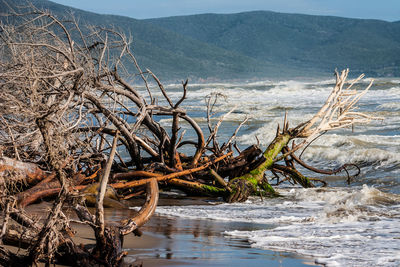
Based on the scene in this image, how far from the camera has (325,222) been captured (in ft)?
19.4

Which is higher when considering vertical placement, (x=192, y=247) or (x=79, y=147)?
(x=79, y=147)

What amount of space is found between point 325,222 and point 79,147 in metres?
2.82

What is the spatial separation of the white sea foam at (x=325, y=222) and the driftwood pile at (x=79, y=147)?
489 mm

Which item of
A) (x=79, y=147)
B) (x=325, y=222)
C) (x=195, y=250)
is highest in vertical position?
(x=79, y=147)

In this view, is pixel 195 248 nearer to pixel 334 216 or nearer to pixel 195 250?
pixel 195 250

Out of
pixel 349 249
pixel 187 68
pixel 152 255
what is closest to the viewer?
pixel 152 255

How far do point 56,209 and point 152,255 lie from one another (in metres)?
1.04

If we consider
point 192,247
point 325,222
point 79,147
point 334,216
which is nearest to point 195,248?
point 192,247

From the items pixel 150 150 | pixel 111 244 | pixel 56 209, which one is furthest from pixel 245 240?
pixel 150 150

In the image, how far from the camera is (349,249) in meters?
4.65

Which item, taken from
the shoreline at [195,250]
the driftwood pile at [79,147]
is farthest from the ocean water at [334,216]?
the driftwood pile at [79,147]

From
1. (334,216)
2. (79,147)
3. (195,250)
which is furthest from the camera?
(79,147)

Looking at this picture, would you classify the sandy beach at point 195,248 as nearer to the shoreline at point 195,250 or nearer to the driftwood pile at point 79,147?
the shoreline at point 195,250

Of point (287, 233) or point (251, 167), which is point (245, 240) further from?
point (251, 167)
